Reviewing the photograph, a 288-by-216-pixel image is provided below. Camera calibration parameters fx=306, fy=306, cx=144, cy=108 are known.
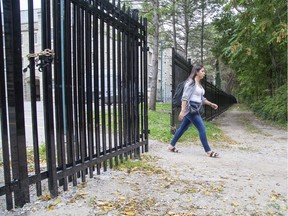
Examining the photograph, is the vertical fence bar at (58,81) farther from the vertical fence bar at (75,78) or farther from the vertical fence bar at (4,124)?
the vertical fence bar at (4,124)

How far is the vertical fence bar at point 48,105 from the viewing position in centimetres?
291

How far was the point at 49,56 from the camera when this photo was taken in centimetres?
290

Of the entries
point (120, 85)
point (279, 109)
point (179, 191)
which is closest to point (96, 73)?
point (120, 85)

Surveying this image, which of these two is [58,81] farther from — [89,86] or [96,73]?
[96,73]

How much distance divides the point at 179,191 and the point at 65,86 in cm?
178

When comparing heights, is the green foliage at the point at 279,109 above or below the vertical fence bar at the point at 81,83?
below

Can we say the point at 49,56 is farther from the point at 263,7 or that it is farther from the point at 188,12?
the point at 188,12

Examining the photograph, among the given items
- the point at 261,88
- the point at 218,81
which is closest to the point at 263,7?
the point at 261,88

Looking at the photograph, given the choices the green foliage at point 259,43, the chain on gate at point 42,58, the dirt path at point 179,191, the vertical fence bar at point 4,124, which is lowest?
the dirt path at point 179,191

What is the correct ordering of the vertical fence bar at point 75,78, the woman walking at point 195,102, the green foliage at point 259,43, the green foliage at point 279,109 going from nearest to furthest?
the vertical fence bar at point 75,78 < the woman walking at point 195,102 < the green foliage at point 259,43 < the green foliage at point 279,109

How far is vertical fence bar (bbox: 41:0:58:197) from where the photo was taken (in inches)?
114

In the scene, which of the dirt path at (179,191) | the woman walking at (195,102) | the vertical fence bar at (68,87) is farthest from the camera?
the woman walking at (195,102)

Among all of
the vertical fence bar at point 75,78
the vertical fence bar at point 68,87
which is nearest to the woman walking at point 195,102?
the vertical fence bar at point 75,78

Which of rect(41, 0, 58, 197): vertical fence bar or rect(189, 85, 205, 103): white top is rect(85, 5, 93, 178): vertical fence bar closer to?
rect(41, 0, 58, 197): vertical fence bar
